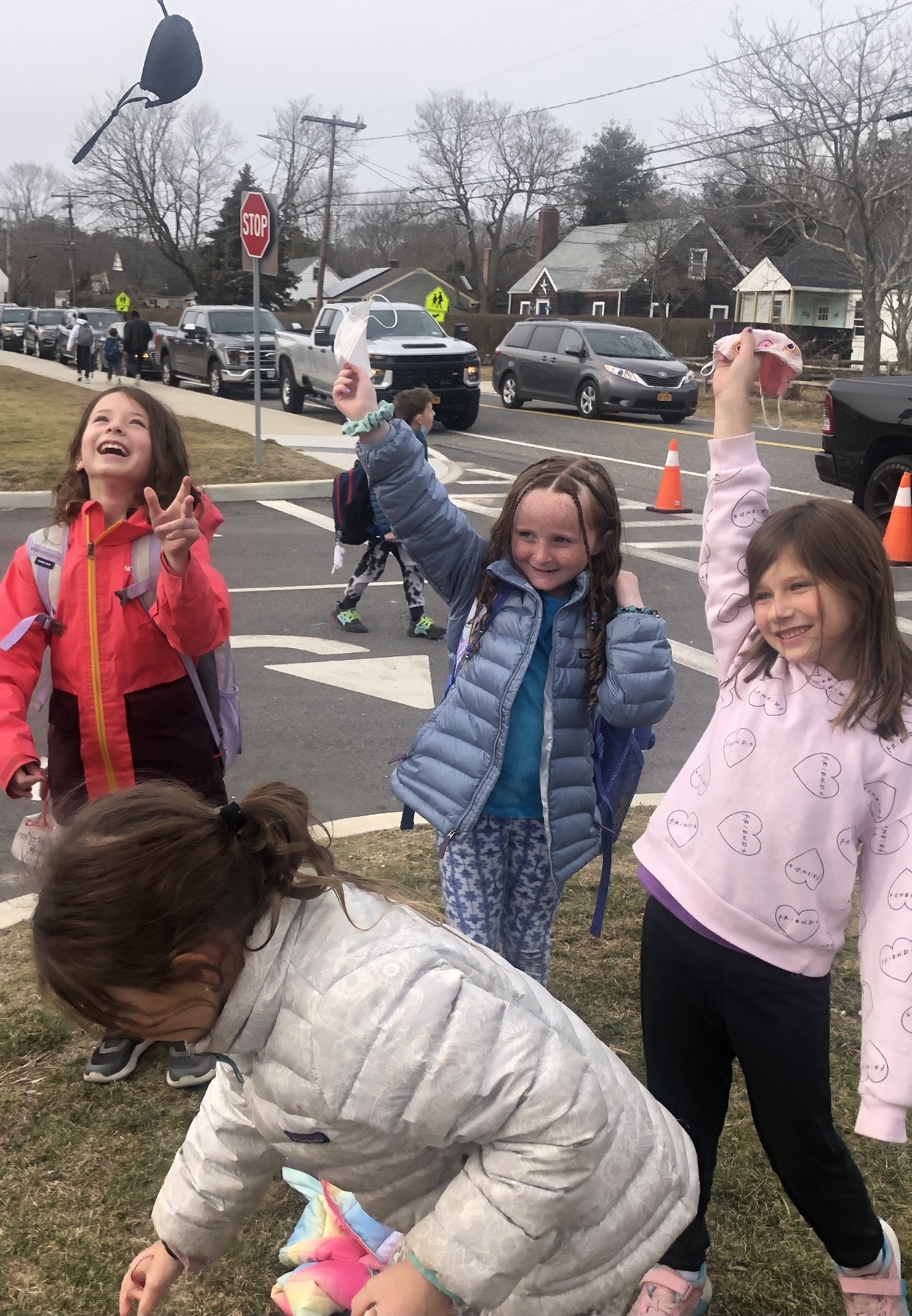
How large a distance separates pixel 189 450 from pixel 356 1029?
15031mm

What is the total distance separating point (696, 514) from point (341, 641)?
247 inches

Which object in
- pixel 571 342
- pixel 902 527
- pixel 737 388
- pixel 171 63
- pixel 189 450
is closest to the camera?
pixel 737 388

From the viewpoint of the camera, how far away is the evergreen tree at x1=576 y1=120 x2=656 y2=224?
245 feet

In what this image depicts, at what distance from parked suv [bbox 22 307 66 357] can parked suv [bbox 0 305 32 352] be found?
2170 millimetres

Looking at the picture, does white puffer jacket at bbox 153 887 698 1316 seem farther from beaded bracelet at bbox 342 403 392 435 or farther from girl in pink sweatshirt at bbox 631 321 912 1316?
beaded bracelet at bbox 342 403 392 435

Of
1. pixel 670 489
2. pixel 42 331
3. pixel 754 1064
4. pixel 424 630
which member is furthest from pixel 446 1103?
pixel 42 331

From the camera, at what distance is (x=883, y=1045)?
2.00 meters

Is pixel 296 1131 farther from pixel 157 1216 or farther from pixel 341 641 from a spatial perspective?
pixel 341 641

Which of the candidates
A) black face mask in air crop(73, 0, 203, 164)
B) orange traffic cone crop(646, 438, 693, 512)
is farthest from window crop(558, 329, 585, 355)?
black face mask in air crop(73, 0, 203, 164)

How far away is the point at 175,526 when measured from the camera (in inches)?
106

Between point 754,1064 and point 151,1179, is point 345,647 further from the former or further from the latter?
point 754,1064

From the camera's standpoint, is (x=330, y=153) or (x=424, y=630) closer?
(x=424, y=630)

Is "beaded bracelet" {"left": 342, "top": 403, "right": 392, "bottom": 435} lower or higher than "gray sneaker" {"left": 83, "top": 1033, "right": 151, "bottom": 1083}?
higher

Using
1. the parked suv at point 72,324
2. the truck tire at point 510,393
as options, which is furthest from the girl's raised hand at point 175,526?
the parked suv at point 72,324
